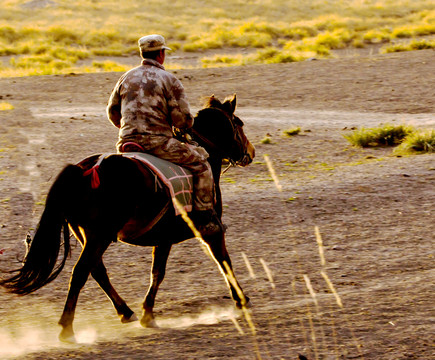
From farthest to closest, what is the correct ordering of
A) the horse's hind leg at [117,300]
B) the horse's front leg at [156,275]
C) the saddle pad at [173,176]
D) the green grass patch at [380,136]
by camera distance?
the green grass patch at [380,136] → the horse's front leg at [156,275] → the horse's hind leg at [117,300] → the saddle pad at [173,176]

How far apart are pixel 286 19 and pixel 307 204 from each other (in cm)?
4397

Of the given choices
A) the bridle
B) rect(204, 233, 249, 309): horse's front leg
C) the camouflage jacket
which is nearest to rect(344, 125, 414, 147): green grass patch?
the bridle

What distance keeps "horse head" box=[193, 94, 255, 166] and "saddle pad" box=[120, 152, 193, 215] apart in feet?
1.77

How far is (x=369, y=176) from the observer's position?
11070 millimetres

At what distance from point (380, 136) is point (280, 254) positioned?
21.5 feet

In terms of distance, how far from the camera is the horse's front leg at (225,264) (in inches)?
241

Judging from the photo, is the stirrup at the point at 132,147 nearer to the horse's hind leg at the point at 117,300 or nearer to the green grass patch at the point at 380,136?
the horse's hind leg at the point at 117,300

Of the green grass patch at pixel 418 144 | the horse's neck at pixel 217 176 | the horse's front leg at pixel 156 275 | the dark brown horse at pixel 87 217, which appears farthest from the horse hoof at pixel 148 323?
the green grass patch at pixel 418 144

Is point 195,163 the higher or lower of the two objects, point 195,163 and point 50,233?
the higher

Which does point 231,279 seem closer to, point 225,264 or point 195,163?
point 225,264

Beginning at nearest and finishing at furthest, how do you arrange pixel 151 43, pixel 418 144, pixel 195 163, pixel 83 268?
1. pixel 83 268
2. pixel 151 43
3. pixel 195 163
4. pixel 418 144

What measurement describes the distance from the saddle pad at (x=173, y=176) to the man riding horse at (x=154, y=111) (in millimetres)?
68

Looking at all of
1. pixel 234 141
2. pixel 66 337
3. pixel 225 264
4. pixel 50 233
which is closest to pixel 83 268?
pixel 50 233

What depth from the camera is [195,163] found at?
583 centimetres
